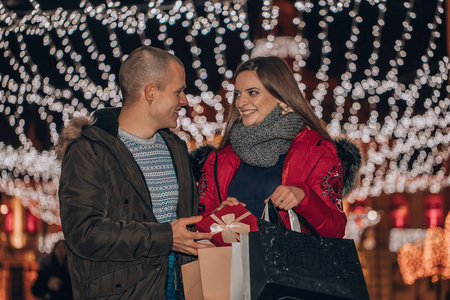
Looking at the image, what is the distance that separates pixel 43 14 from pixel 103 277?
466cm

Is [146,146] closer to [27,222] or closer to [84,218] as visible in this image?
[84,218]

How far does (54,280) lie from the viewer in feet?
25.0

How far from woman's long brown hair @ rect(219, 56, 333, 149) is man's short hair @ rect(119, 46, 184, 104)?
0.47 metres

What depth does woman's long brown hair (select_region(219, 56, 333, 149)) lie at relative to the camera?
10.5 ft

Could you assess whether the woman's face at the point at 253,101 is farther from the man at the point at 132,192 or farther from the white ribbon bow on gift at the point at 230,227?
the white ribbon bow on gift at the point at 230,227

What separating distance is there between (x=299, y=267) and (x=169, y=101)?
1.28 m

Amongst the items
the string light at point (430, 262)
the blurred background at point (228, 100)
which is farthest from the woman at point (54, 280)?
the string light at point (430, 262)

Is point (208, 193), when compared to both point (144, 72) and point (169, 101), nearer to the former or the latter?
point (169, 101)

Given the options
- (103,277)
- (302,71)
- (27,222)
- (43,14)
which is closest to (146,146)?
(103,277)

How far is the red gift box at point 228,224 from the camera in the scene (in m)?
2.71

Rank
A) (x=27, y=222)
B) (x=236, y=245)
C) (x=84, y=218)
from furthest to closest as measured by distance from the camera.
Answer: (x=27, y=222) < (x=84, y=218) < (x=236, y=245)

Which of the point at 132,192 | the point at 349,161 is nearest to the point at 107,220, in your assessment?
the point at 132,192

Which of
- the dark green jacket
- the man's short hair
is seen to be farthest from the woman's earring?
the dark green jacket

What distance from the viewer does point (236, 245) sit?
8.10 feet
